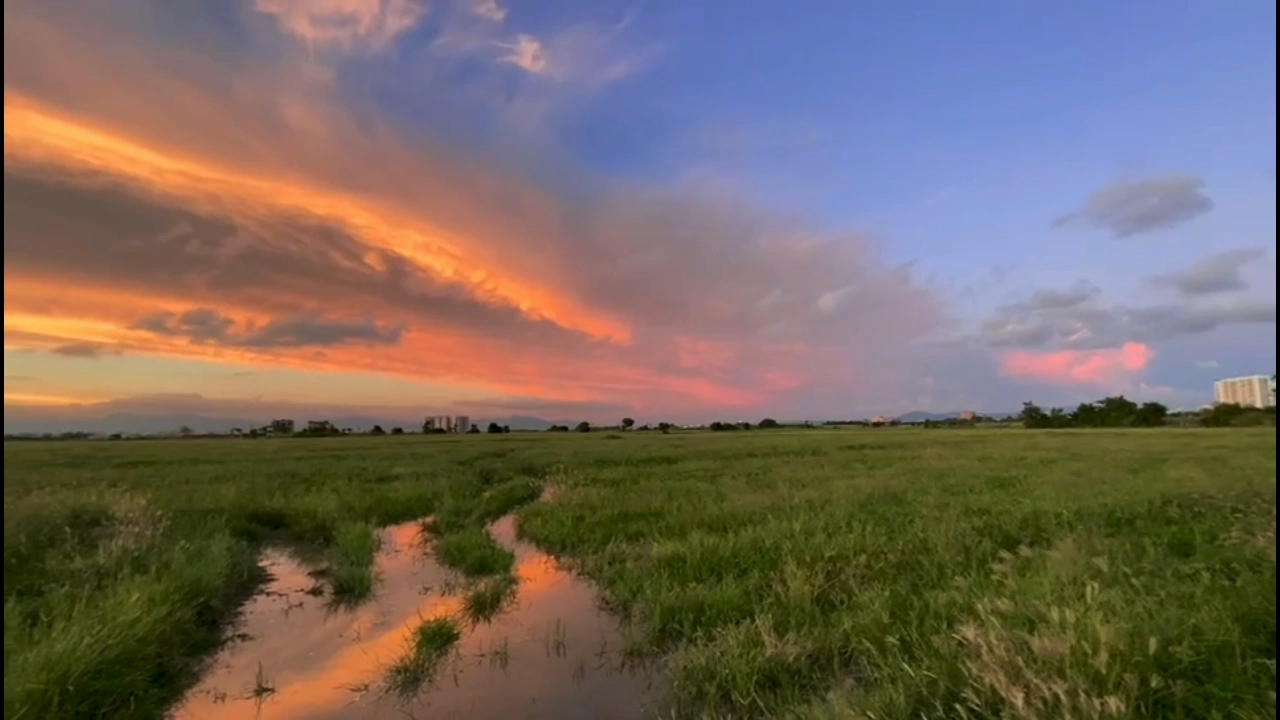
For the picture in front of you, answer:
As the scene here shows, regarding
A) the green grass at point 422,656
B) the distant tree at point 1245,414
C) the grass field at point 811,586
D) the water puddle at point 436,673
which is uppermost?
the distant tree at point 1245,414

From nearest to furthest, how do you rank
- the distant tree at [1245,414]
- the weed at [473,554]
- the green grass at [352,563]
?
the distant tree at [1245,414] → the green grass at [352,563] → the weed at [473,554]

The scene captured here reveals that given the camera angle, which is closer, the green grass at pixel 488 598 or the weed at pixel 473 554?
the green grass at pixel 488 598

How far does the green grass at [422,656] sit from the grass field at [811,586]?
61 mm

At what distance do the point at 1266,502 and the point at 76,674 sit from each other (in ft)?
56.9

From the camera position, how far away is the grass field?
5.12 m

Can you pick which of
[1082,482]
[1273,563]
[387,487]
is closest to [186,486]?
[387,487]

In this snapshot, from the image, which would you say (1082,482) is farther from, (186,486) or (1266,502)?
(186,486)

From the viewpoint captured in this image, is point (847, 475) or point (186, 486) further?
point (847, 475)

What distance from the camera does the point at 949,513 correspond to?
13789 millimetres

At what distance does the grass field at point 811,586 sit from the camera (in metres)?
5.12

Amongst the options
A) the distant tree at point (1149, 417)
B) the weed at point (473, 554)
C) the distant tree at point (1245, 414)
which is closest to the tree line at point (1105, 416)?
the distant tree at point (1149, 417)

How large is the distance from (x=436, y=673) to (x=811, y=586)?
4739mm

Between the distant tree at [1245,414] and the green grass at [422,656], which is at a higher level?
the distant tree at [1245,414]

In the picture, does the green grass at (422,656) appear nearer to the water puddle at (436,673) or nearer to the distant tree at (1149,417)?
the water puddle at (436,673)
